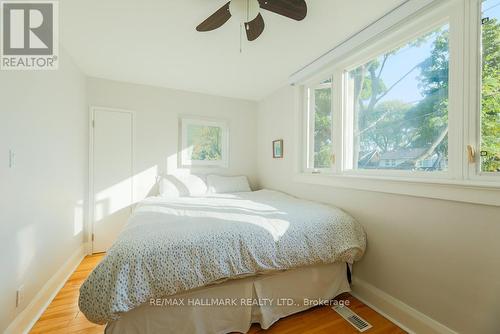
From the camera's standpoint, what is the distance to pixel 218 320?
1.40 meters

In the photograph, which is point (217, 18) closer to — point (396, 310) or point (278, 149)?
point (278, 149)

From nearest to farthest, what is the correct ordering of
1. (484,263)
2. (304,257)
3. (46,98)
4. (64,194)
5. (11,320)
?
(484,263), (11,320), (304,257), (46,98), (64,194)

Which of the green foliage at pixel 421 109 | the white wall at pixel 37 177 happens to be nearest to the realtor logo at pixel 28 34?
the white wall at pixel 37 177

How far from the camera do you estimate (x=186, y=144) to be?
10.4ft

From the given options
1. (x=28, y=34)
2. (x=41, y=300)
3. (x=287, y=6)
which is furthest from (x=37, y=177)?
(x=287, y=6)

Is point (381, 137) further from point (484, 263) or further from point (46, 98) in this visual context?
point (46, 98)

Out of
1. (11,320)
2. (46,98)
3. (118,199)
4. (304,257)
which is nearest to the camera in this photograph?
(11,320)

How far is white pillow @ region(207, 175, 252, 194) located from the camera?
122 inches

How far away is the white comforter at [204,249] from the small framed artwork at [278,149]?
125cm

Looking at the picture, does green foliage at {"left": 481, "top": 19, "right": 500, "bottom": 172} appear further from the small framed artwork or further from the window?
the window

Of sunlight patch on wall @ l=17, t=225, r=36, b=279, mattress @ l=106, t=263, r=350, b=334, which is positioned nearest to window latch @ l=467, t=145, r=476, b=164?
mattress @ l=106, t=263, r=350, b=334

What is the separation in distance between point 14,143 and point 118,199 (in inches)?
60.7

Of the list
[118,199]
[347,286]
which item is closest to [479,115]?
[347,286]

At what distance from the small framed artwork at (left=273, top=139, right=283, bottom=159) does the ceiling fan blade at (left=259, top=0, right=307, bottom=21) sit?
1781mm
